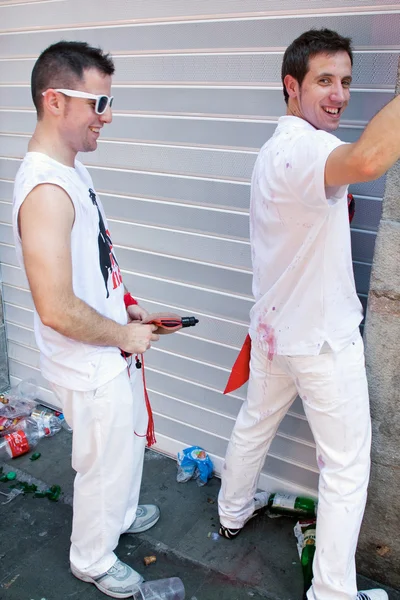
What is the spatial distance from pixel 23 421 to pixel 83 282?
2.35 metres

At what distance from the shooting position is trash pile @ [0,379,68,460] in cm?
422

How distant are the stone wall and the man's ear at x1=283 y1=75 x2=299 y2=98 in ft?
1.69

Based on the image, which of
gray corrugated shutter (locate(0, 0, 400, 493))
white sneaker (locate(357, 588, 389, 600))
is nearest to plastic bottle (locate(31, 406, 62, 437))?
gray corrugated shutter (locate(0, 0, 400, 493))

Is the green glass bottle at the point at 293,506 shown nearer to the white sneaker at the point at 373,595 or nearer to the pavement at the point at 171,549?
the pavement at the point at 171,549

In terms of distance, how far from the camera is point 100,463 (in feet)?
9.27

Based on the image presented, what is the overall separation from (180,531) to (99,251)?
177 cm

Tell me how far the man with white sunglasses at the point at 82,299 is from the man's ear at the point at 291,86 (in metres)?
0.76

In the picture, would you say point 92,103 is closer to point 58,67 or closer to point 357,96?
point 58,67

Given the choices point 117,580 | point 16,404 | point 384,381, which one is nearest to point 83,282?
point 384,381

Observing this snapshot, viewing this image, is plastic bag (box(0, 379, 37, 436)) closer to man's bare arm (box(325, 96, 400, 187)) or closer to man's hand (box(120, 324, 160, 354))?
man's hand (box(120, 324, 160, 354))

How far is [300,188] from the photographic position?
79.6 inches

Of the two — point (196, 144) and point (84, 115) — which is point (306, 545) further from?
point (84, 115)

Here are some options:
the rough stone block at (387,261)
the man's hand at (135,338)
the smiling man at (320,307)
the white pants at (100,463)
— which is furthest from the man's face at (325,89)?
the white pants at (100,463)

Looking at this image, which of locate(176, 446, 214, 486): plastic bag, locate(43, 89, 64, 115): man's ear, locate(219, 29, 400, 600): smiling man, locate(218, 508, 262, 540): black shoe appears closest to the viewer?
locate(219, 29, 400, 600): smiling man
